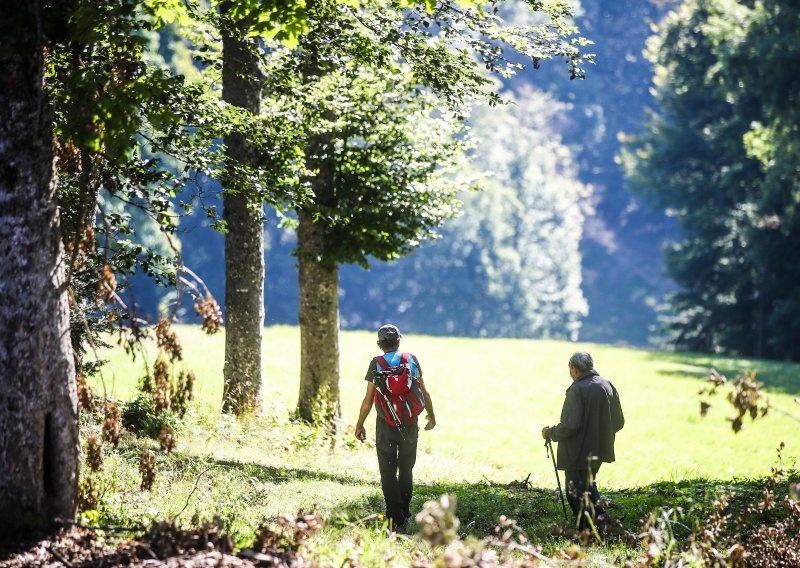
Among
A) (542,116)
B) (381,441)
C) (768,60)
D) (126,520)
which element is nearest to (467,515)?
(381,441)

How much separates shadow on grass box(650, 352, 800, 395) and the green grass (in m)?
0.10

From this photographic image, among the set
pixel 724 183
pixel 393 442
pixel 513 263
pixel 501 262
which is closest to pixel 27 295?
pixel 393 442

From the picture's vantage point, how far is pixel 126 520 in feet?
21.3

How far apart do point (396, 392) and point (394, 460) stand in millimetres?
702

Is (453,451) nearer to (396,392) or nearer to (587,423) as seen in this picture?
(587,423)

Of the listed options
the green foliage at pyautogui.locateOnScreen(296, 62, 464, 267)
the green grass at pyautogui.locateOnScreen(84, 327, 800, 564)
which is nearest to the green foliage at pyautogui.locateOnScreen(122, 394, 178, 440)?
the green grass at pyautogui.locateOnScreen(84, 327, 800, 564)

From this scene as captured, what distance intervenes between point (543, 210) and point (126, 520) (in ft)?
204

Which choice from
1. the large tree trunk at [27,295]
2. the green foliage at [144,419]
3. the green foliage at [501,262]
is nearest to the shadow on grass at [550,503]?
the large tree trunk at [27,295]

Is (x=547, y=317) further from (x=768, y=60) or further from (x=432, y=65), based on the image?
(x=432, y=65)

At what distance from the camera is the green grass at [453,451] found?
7.72m

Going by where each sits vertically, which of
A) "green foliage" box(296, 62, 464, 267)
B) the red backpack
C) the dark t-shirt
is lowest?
the red backpack

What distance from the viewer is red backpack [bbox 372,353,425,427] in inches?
316

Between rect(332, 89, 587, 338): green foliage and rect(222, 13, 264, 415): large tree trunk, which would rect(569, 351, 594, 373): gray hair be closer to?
rect(222, 13, 264, 415): large tree trunk

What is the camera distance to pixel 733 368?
28672 millimetres
